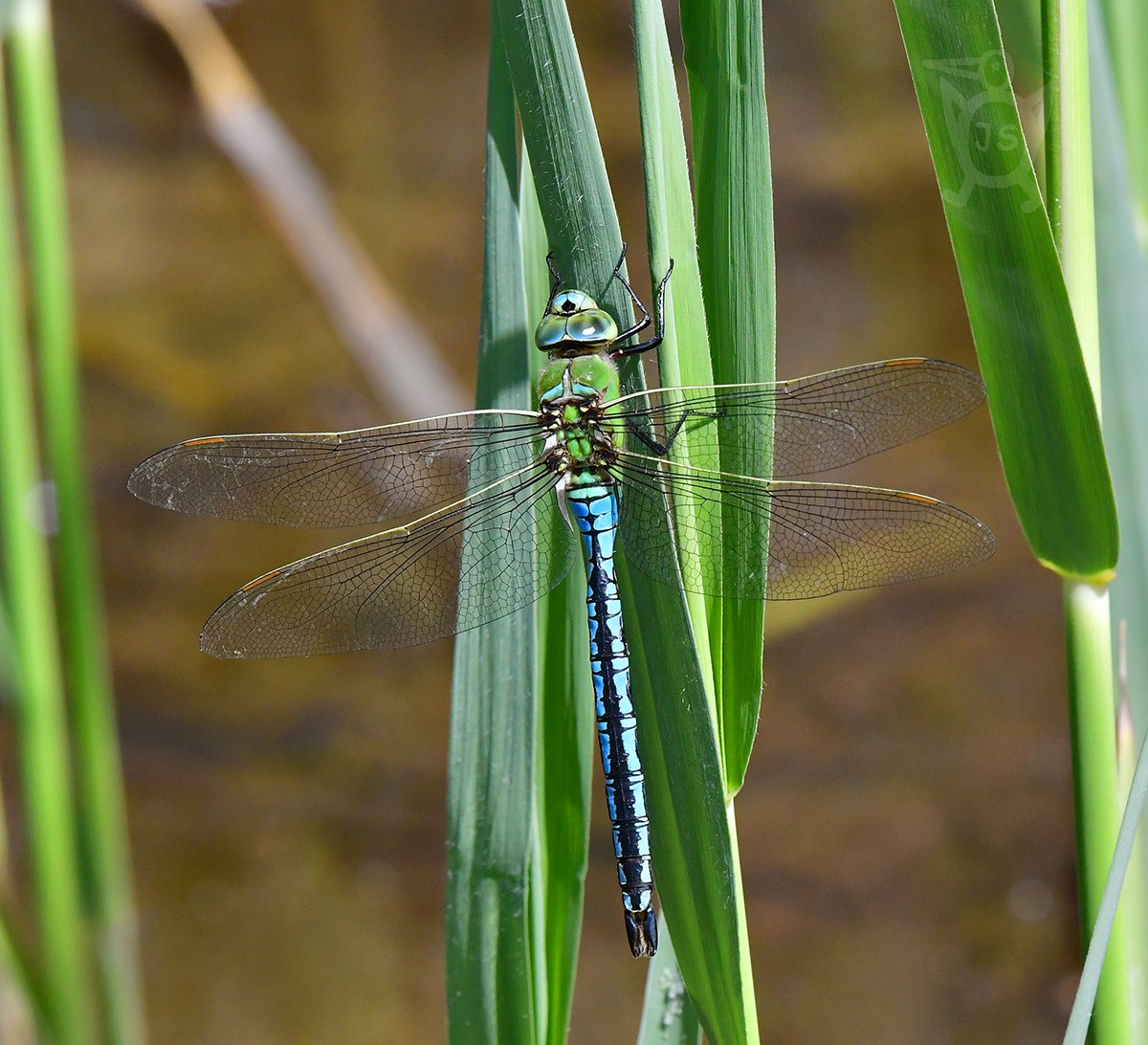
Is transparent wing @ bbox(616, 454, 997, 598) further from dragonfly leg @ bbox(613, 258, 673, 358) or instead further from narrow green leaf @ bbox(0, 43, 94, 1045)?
narrow green leaf @ bbox(0, 43, 94, 1045)

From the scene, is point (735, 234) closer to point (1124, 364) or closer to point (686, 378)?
point (686, 378)

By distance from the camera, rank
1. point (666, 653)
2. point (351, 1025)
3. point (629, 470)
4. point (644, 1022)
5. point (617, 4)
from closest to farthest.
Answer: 1. point (666, 653)
2. point (644, 1022)
3. point (629, 470)
4. point (617, 4)
5. point (351, 1025)

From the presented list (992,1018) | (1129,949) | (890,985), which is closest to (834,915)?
(890,985)

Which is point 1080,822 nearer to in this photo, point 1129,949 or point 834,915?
point 1129,949

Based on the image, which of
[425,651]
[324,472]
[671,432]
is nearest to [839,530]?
[671,432]

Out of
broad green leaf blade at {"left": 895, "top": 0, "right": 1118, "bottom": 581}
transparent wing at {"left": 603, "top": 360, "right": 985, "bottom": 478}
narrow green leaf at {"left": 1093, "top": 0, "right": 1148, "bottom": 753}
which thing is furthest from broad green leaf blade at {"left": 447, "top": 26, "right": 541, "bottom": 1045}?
narrow green leaf at {"left": 1093, "top": 0, "right": 1148, "bottom": 753}

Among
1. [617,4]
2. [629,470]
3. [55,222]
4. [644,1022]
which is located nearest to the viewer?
[644,1022]

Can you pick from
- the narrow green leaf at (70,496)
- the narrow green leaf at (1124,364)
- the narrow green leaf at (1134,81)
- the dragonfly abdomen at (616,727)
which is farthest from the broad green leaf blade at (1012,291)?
A: the narrow green leaf at (70,496)
